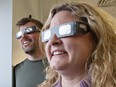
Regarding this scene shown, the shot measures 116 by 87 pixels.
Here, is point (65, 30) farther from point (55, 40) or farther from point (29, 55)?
point (29, 55)

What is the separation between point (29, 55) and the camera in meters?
2.40

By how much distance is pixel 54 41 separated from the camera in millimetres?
1073

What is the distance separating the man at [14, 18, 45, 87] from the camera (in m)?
2.24

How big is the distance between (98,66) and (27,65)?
140 centimetres

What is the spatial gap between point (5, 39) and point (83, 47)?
2.07 meters

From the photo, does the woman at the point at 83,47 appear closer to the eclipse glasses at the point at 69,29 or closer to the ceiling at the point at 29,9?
the eclipse glasses at the point at 69,29

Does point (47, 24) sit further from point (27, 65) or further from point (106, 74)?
point (27, 65)

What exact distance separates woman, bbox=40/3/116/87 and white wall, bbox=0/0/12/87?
74.7 inches

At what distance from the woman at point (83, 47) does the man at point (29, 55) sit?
3.71ft

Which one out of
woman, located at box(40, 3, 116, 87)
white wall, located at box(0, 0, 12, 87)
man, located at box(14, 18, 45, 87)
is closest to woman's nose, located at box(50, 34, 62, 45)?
woman, located at box(40, 3, 116, 87)

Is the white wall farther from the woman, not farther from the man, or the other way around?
the woman

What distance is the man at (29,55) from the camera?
88.1 inches

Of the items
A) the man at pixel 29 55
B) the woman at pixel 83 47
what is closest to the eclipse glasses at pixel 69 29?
the woman at pixel 83 47

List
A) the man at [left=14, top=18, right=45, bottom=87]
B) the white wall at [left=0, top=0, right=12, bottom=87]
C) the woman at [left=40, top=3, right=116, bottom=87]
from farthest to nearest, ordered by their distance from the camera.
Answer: the white wall at [left=0, top=0, right=12, bottom=87]
the man at [left=14, top=18, right=45, bottom=87]
the woman at [left=40, top=3, right=116, bottom=87]
